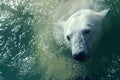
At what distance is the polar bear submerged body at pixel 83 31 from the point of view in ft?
22.5

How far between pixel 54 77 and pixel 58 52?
52cm

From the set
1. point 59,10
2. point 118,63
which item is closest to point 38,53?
point 59,10

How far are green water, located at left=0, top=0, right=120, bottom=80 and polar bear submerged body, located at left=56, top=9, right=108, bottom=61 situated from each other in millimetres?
349

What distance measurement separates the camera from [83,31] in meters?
7.09

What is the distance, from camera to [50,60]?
8.21m

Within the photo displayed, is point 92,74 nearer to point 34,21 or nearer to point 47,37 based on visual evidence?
point 47,37

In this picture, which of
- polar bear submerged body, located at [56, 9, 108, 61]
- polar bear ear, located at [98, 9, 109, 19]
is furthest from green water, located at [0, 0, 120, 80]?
polar bear submerged body, located at [56, 9, 108, 61]

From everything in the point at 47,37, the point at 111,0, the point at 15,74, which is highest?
the point at 111,0

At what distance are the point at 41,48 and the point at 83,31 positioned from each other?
1.55 metres

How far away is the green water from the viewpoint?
780 centimetres

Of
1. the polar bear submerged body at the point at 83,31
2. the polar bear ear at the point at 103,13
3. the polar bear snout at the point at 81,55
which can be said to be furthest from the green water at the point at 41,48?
the polar bear snout at the point at 81,55

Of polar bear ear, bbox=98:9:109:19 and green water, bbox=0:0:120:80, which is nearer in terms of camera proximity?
polar bear ear, bbox=98:9:109:19

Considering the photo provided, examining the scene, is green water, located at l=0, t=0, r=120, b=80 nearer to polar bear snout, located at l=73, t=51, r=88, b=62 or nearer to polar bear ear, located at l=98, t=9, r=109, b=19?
polar bear ear, located at l=98, t=9, r=109, b=19

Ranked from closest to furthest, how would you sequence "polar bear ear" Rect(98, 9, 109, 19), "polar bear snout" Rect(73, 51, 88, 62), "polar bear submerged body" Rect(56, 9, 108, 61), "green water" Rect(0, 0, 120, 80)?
1. "polar bear snout" Rect(73, 51, 88, 62)
2. "polar bear submerged body" Rect(56, 9, 108, 61)
3. "polar bear ear" Rect(98, 9, 109, 19)
4. "green water" Rect(0, 0, 120, 80)
